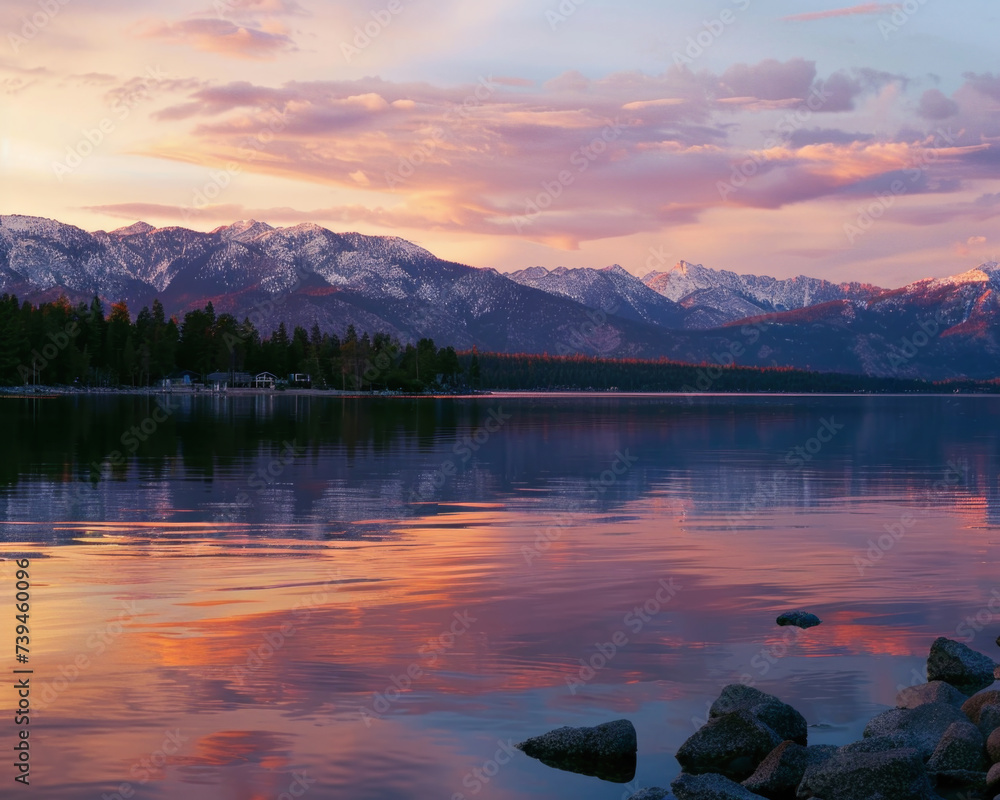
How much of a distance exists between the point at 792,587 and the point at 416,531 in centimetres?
1513

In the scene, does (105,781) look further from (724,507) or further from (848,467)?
(848,467)

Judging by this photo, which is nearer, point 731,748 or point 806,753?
point 806,753

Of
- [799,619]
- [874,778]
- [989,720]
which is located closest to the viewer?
[874,778]

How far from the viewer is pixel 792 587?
105ft

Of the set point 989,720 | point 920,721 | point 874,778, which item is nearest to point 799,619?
point 920,721

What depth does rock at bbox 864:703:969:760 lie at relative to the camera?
18547 mm

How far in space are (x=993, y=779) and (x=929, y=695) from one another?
12.1ft

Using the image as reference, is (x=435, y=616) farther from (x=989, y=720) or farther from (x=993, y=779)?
(x=993, y=779)

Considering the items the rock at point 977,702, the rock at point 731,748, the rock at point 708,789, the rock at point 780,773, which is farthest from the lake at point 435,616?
the rock at point 977,702

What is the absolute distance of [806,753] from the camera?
17312 millimetres

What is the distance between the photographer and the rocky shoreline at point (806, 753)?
631 inches

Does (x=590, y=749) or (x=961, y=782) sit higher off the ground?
(x=590, y=749)

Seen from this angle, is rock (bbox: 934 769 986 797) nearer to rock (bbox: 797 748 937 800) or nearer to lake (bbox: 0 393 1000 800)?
rock (bbox: 797 748 937 800)

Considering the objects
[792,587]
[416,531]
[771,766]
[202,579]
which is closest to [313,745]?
[771,766]
